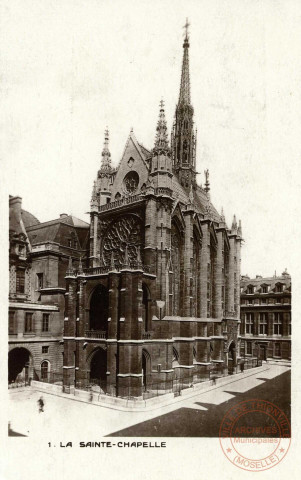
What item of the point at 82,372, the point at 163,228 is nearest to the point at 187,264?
the point at 163,228

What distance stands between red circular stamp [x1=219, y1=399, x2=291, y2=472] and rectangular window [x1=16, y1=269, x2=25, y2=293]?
17494 millimetres

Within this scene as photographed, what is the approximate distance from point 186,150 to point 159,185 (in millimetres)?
10308

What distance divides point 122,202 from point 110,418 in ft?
57.1

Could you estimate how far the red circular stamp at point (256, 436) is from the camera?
617 inches

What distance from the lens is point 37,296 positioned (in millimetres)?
31625

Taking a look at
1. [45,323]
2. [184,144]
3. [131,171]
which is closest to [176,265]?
[131,171]

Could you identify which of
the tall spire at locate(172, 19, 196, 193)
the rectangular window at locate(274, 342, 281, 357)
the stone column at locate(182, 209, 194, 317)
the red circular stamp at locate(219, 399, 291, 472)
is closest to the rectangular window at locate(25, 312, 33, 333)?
the stone column at locate(182, 209, 194, 317)

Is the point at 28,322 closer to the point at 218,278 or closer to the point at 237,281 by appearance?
the point at 218,278

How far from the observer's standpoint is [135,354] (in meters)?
26.0

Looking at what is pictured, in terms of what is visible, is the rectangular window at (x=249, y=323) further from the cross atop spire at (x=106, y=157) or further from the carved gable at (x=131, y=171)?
the cross atop spire at (x=106, y=157)

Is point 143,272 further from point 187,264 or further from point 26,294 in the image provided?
point 26,294

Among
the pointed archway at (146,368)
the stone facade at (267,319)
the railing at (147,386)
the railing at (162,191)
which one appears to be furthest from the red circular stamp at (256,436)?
the stone facade at (267,319)

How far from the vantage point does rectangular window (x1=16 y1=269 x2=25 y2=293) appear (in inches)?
1145

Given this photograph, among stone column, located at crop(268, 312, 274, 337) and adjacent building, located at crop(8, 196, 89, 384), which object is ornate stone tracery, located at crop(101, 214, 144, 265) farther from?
stone column, located at crop(268, 312, 274, 337)
